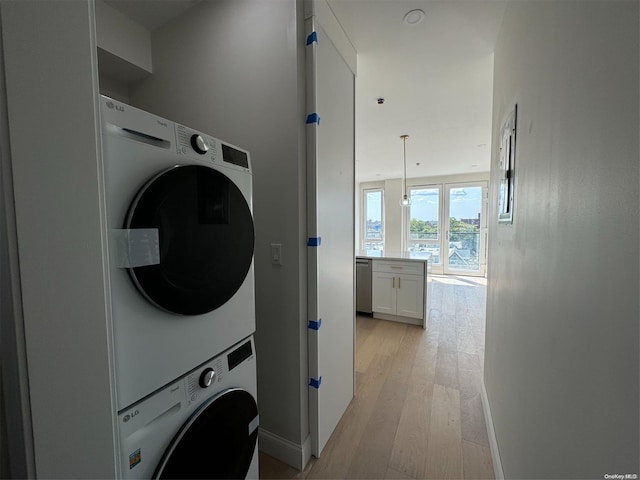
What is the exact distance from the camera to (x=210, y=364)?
0.90 meters

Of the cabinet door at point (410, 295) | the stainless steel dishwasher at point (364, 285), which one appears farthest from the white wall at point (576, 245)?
the stainless steel dishwasher at point (364, 285)

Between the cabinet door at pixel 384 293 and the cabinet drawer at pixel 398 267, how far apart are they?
7 cm

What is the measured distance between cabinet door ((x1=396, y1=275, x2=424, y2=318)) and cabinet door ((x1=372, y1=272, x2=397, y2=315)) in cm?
7

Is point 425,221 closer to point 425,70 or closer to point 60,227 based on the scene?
point 425,70

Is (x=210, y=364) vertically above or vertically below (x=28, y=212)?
below

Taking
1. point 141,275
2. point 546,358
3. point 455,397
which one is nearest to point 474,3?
point 546,358

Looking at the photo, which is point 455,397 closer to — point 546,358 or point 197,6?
point 546,358

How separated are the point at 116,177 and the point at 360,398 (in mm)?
2106

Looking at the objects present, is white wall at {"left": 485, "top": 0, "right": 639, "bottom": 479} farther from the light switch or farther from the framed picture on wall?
the light switch

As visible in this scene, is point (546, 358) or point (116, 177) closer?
point (116, 177)

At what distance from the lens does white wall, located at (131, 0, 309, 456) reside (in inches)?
52.7

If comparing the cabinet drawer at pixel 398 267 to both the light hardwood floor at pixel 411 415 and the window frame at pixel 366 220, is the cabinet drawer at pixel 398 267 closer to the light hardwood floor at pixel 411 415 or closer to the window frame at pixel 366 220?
the light hardwood floor at pixel 411 415

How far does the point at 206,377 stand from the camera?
0.87 metres

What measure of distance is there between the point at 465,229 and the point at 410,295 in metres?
4.23
